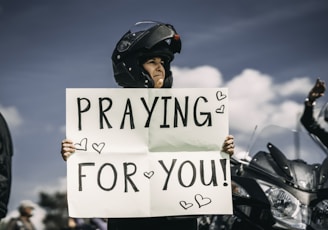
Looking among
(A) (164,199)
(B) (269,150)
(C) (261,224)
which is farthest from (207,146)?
(B) (269,150)

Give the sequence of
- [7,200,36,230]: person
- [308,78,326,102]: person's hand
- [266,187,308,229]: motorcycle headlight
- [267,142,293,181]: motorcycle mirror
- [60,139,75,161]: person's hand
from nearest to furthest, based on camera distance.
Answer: [60,139,75,161]: person's hand → [266,187,308,229]: motorcycle headlight → [267,142,293,181]: motorcycle mirror → [308,78,326,102]: person's hand → [7,200,36,230]: person

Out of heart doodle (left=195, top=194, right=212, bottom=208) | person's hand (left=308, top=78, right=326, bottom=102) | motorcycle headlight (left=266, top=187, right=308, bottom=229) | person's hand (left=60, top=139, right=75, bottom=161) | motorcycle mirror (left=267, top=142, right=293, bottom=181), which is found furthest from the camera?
person's hand (left=308, top=78, right=326, bottom=102)

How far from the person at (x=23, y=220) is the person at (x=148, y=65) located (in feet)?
19.6

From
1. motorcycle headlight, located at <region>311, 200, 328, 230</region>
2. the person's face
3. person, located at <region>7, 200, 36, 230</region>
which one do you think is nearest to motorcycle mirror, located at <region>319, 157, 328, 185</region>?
motorcycle headlight, located at <region>311, 200, 328, 230</region>

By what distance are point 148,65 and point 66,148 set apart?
0.70 meters

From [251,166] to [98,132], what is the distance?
1541mm

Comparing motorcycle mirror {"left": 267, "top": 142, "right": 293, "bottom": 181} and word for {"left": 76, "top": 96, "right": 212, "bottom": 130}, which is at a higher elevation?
word for {"left": 76, "top": 96, "right": 212, "bottom": 130}

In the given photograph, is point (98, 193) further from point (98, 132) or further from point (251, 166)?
point (251, 166)

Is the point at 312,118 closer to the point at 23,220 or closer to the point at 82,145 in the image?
the point at 82,145

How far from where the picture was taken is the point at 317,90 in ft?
16.1

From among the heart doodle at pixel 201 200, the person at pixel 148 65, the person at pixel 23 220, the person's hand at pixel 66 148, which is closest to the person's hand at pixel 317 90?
the person at pixel 148 65

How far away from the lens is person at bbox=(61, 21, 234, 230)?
11.9ft

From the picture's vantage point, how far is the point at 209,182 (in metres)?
3.69

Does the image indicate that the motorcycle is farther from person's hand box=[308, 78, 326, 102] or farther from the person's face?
the person's face
